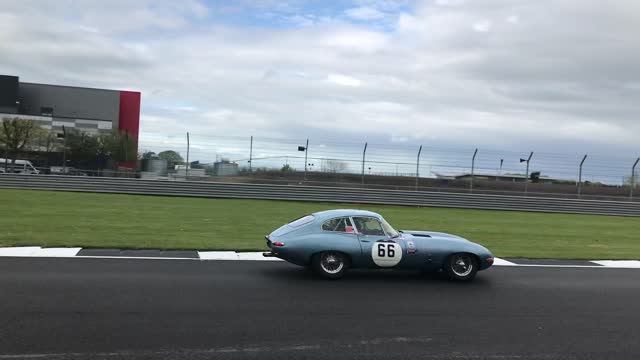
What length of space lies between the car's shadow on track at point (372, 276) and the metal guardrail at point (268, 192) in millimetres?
18191

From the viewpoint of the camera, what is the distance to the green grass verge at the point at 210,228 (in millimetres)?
12748

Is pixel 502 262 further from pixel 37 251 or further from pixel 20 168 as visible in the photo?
pixel 20 168

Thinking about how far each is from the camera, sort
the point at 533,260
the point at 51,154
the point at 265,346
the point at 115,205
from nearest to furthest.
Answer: the point at 265,346, the point at 533,260, the point at 115,205, the point at 51,154

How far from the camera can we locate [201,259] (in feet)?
35.4

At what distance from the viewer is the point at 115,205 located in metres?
21.3

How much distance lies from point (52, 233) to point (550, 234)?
47.1 feet

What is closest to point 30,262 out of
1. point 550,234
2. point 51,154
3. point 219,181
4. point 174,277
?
point 174,277

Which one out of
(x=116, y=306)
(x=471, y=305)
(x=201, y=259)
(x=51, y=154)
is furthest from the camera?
(x=51, y=154)

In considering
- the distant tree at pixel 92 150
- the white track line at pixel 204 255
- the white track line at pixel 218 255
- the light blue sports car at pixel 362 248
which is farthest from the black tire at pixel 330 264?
the distant tree at pixel 92 150

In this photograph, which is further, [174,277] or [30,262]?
[30,262]

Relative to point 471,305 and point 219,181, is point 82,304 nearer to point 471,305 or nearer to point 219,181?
point 471,305

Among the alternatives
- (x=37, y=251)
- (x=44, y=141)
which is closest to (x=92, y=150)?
(x=44, y=141)

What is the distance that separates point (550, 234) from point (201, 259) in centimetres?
1200

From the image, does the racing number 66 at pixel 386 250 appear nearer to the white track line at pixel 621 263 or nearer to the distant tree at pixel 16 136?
the white track line at pixel 621 263
